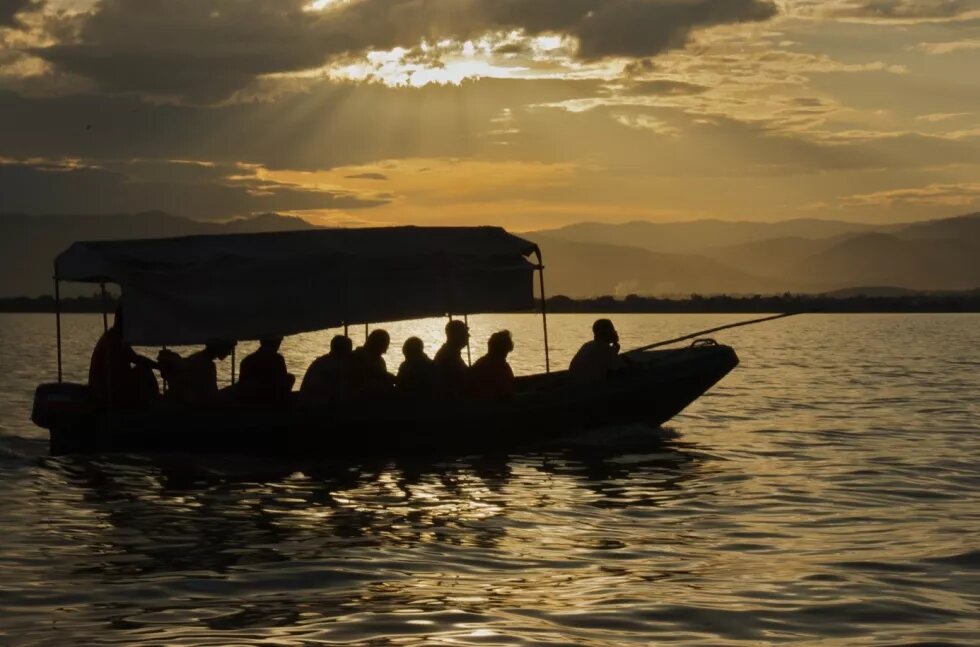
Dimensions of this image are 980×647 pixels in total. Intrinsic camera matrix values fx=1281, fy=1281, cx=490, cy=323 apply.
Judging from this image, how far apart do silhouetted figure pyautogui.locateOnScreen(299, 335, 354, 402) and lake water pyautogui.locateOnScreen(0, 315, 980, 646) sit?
0.94 meters

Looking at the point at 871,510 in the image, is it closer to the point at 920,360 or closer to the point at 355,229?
the point at 355,229

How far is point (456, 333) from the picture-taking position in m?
16.9

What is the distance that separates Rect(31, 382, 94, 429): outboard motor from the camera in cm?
1628

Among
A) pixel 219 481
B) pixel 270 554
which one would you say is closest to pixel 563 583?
pixel 270 554

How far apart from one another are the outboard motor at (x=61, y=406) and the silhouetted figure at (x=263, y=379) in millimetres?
1966

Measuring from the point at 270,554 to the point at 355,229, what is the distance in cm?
711

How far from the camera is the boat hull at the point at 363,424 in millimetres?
16062

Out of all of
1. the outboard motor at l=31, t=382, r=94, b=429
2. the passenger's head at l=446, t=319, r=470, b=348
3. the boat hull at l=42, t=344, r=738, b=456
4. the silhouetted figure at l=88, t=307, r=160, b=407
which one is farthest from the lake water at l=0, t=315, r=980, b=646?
the passenger's head at l=446, t=319, r=470, b=348

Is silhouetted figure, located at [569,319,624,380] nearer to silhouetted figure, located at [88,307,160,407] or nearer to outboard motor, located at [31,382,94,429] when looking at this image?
silhouetted figure, located at [88,307,160,407]

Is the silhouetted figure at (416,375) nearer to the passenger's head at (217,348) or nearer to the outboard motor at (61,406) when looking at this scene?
the passenger's head at (217,348)

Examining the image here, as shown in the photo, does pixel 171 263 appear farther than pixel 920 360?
No

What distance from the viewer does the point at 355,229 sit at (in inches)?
669

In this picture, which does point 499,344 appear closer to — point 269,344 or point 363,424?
point 363,424

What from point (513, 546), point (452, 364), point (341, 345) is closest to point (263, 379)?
point (341, 345)
